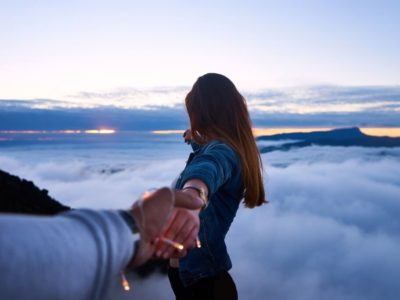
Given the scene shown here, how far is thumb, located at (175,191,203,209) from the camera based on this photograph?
Result: 150cm

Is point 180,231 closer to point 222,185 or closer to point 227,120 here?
point 222,185

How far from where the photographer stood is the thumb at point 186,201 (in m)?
1.50

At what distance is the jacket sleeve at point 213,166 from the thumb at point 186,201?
0.97ft

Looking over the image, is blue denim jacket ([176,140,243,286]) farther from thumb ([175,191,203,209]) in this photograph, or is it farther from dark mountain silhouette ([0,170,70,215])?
dark mountain silhouette ([0,170,70,215])

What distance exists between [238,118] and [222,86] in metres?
0.20

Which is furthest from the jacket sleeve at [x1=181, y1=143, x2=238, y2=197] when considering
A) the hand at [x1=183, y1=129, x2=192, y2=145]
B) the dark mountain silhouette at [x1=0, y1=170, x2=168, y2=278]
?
the dark mountain silhouette at [x1=0, y1=170, x2=168, y2=278]

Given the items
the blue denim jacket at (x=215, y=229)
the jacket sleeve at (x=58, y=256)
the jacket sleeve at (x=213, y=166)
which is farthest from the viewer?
the blue denim jacket at (x=215, y=229)

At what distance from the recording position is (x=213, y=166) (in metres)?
2.01

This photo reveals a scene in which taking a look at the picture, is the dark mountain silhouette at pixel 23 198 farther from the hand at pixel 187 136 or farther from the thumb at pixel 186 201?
the thumb at pixel 186 201

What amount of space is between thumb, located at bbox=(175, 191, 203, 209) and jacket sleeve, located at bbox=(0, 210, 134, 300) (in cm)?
54

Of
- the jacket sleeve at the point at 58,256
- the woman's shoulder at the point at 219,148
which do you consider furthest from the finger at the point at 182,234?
the woman's shoulder at the point at 219,148

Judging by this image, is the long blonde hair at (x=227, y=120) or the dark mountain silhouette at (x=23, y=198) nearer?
the long blonde hair at (x=227, y=120)

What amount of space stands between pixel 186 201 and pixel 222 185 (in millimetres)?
1031

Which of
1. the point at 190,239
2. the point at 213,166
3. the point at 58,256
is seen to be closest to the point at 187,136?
the point at 213,166
